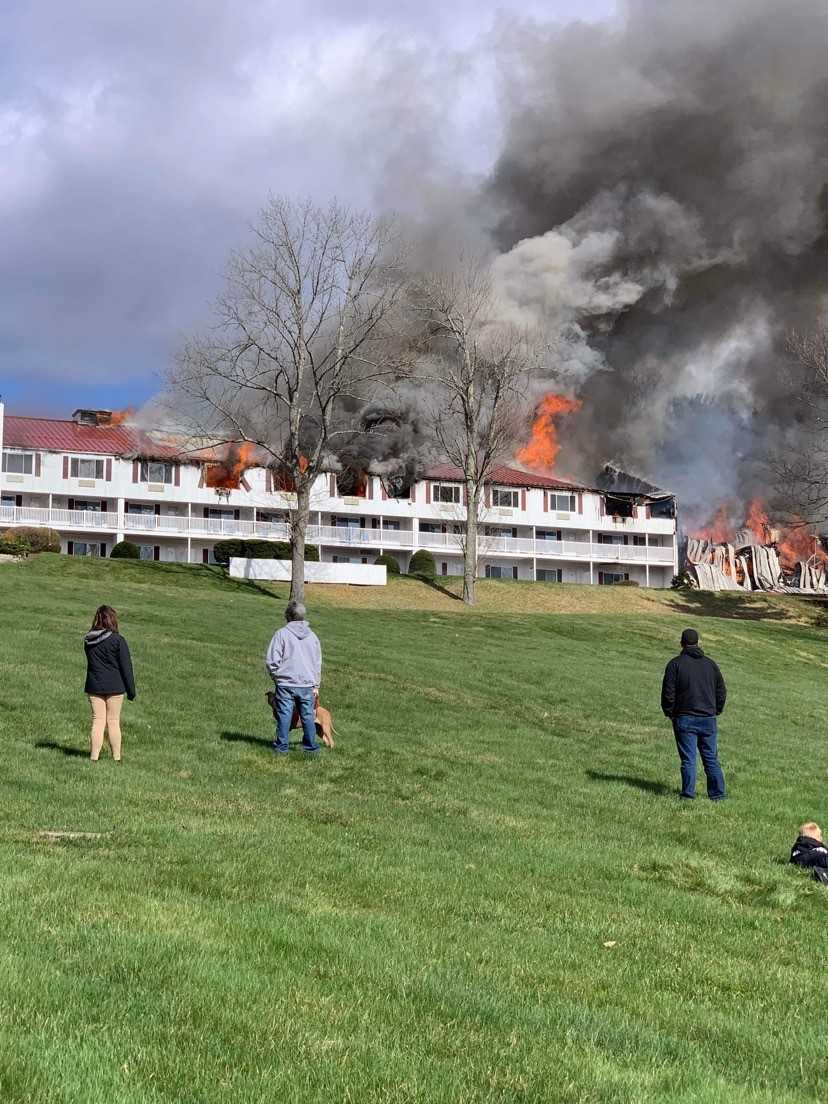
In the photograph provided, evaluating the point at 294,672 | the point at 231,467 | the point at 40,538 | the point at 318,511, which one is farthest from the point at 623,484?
the point at 294,672

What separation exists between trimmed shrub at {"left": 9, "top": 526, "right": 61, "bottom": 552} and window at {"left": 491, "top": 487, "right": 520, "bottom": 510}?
3252 cm

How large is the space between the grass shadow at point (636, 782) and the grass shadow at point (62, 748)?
7043 mm

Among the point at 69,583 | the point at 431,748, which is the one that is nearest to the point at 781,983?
the point at 431,748

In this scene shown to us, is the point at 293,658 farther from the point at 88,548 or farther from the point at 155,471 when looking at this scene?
the point at 155,471

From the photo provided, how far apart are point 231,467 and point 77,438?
10.5 m

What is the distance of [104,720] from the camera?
13297mm

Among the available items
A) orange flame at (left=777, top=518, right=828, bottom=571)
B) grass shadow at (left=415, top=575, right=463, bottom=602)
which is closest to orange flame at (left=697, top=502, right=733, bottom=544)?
orange flame at (left=777, top=518, right=828, bottom=571)

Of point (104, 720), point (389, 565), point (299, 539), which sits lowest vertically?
point (104, 720)

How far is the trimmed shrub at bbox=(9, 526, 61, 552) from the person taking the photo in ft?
171

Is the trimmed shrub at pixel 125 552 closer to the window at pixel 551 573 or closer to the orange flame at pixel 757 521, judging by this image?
the window at pixel 551 573

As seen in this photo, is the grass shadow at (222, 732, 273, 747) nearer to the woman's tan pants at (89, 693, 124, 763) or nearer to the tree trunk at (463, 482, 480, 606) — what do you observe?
the woman's tan pants at (89, 693, 124, 763)

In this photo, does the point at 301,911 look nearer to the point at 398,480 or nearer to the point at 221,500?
the point at 221,500

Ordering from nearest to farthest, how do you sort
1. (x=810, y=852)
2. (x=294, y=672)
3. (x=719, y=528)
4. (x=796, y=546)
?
(x=810, y=852)
(x=294, y=672)
(x=796, y=546)
(x=719, y=528)

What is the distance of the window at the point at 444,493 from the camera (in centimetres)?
7356
